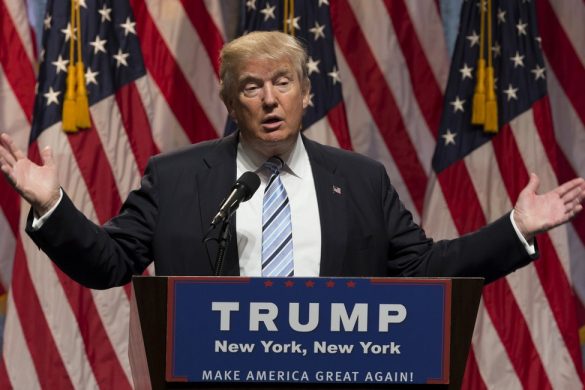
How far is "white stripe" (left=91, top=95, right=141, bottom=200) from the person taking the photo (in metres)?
4.91

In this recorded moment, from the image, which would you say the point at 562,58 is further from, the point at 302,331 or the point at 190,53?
the point at 302,331

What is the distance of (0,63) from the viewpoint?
16.8ft

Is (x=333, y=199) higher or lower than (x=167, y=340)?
higher

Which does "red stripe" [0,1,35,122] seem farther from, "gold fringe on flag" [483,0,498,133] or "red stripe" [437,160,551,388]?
"gold fringe on flag" [483,0,498,133]

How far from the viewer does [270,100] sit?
9.17 ft

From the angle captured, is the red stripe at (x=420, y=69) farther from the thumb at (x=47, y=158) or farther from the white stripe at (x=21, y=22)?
the thumb at (x=47, y=158)

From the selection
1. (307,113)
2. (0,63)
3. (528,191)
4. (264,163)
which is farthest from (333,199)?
(0,63)

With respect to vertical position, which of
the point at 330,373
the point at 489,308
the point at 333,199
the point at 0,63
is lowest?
the point at 489,308

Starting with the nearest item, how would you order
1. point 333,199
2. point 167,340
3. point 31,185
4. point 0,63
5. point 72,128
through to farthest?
point 167,340
point 31,185
point 333,199
point 72,128
point 0,63

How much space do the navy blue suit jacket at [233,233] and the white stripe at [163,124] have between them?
2.26 metres

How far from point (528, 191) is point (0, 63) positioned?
3.29 metres

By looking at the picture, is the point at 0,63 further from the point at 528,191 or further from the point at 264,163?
the point at 528,191

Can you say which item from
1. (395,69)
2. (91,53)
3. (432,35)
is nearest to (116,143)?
(91,53)

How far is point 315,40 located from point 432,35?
807 mm
